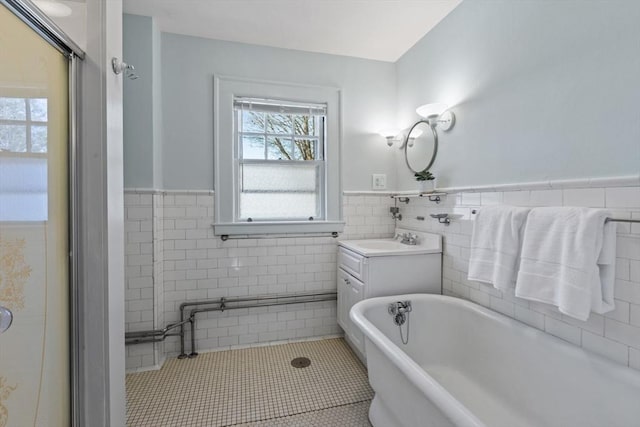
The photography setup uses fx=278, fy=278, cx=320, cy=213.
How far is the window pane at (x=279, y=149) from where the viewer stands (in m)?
2.62

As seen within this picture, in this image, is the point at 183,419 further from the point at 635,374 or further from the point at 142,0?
the point at 142,0

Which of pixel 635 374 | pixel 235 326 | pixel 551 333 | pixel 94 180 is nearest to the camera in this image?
pixel 635 374

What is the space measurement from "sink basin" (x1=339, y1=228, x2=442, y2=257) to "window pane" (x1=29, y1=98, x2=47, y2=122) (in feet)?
6.00

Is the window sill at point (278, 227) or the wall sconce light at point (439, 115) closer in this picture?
the wall sconce light at point (439, 115)

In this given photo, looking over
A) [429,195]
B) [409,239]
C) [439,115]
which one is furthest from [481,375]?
[439,115]

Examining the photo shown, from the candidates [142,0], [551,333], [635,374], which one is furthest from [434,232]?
[142,0]

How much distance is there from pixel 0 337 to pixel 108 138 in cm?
81

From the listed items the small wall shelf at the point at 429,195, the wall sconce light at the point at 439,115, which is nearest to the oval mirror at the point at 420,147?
the wall sconce light at the point at 439,115

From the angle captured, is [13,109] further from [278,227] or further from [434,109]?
[434,109]

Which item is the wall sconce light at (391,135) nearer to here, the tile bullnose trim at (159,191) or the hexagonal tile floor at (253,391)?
the tile bullnose trim at (159,191)

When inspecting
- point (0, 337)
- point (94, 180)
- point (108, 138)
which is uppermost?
point (108, 138)

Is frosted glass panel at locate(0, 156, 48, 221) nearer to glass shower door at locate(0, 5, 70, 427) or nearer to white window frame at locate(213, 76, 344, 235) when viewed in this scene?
glass shower door at locate(0, 5, 70, 427)

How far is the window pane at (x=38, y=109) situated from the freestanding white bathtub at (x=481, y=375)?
65.1 inches

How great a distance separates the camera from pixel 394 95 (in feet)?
9.30
